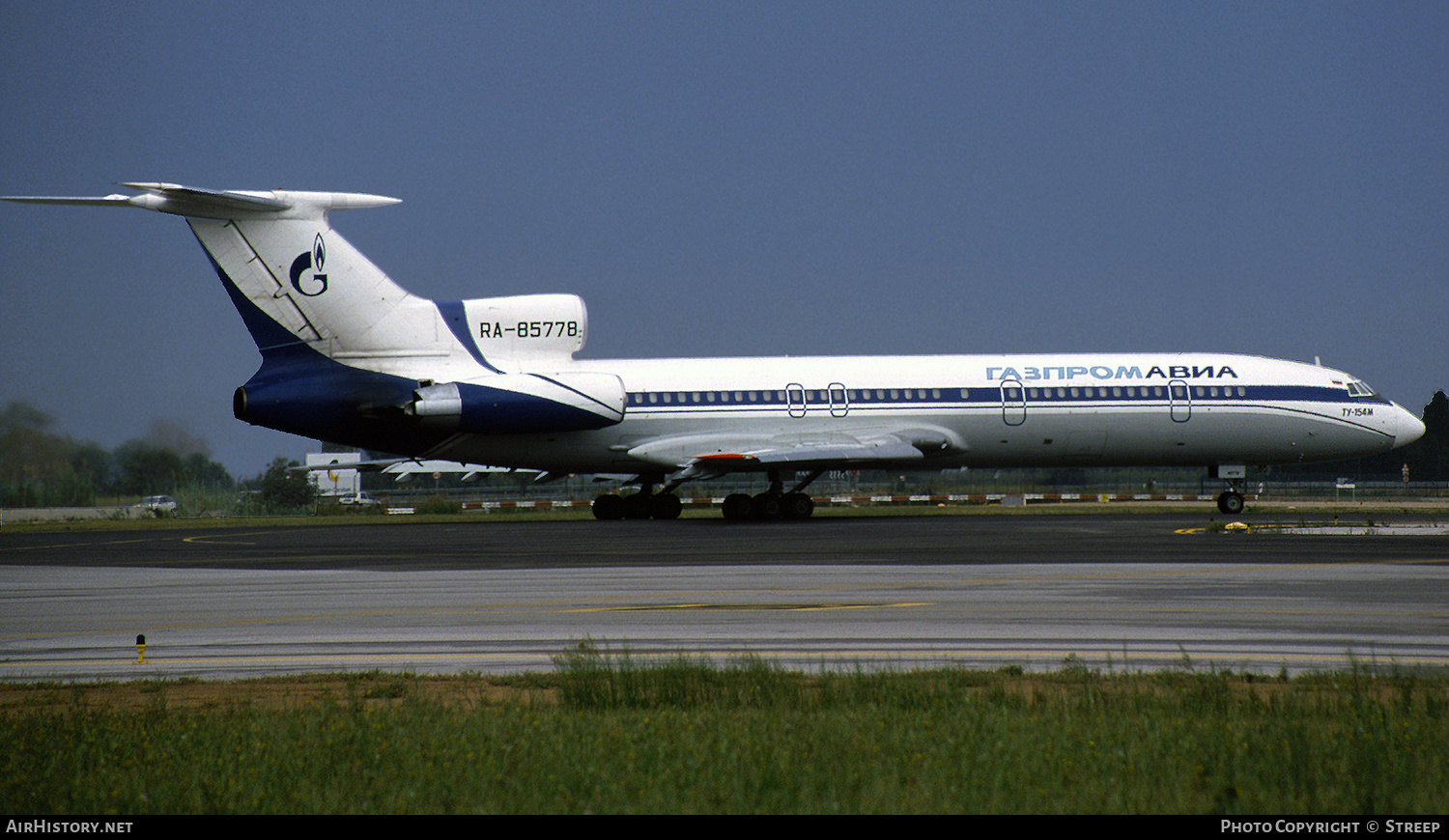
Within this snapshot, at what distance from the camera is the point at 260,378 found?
28.9m

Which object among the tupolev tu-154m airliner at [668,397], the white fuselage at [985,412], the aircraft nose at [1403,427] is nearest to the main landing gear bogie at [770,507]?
the tupolev tu-154m airliner at [668,397]

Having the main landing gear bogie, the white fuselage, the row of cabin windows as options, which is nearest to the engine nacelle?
the white fuselage

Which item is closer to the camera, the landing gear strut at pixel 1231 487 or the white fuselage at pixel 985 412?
the white fuselage at pixel 985 412

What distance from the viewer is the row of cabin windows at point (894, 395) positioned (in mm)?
31969

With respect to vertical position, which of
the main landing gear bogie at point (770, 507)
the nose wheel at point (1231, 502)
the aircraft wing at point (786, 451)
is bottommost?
the nose wheel at point (1231, 502)

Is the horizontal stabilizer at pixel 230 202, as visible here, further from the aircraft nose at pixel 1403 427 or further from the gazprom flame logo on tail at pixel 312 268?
the aircraft nose at pixel 1403 427

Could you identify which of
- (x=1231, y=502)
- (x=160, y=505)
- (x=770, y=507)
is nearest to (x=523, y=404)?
(x=770, y=507)

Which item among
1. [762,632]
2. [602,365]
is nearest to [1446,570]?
[762,632]

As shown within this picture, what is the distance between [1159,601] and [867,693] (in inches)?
271

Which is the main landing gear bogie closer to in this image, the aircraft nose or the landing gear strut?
the landing gear strut

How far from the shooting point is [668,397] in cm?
3189

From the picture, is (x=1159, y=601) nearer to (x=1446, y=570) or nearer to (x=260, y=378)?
(x=1446, y=570)

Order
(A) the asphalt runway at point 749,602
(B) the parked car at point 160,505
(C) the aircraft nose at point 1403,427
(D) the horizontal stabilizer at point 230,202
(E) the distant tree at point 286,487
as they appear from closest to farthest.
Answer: (A) the asphalt runway at point 749,602 < (D) the horizontal stabilizer at point 230,202 < (C) the aircraft nose at point 1403,427 < (B) the parked car at point 160,505 < (E) the distant tree at point 286,487

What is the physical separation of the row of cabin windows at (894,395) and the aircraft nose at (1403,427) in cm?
537
